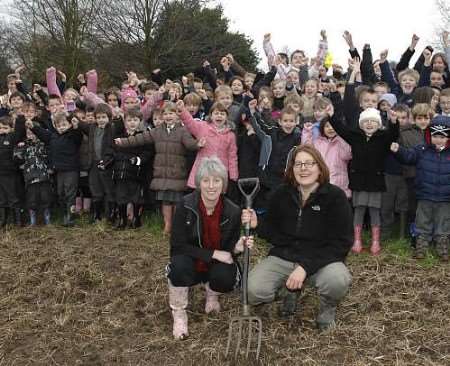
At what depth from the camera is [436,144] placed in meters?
5.44

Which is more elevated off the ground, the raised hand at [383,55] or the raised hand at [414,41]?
the raised hand at [414,41]

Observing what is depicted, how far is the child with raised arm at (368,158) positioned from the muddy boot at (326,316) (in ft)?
6.42

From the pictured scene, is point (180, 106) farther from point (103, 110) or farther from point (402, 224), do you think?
point (402, 224)

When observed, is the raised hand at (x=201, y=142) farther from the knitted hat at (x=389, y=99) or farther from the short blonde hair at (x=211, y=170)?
the knitted hat at (x=389, y=99)

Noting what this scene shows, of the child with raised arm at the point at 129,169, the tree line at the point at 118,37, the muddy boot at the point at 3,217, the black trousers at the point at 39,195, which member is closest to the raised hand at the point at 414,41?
the child with raised arm at the point at 129,169

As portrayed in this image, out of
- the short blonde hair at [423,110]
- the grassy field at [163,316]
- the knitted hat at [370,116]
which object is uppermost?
the short blonde hair at [423,110]

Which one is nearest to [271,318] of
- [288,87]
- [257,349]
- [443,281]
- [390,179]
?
[257,349]

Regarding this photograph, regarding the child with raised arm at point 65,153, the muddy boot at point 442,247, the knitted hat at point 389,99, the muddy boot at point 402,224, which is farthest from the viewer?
the child with raised arm at point 65,153

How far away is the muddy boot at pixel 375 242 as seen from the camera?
579cm

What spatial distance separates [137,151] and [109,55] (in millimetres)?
16639

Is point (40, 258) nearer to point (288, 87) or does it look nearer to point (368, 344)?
point (368, 344)

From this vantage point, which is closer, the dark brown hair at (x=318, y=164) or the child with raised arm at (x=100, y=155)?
the dark brown hair at (x=318, y=164)

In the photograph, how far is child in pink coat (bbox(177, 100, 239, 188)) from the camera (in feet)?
20.7

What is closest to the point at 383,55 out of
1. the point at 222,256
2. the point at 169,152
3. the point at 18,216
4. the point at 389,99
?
the point at 389,99
